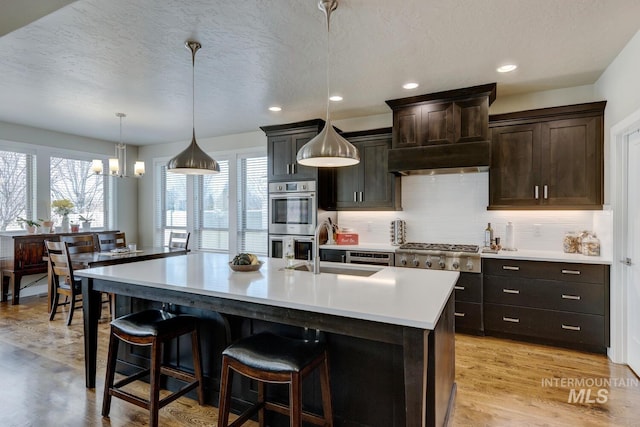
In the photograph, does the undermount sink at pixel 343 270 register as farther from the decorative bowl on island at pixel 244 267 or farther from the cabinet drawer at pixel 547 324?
the cabinet drawer at pixel 547 324

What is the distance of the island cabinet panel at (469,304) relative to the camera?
3611 mm

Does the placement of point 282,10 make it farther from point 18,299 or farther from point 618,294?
point 18,299

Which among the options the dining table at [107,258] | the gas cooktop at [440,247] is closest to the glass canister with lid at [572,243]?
the gas cooktop at [440,247]

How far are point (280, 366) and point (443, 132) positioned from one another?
305cm

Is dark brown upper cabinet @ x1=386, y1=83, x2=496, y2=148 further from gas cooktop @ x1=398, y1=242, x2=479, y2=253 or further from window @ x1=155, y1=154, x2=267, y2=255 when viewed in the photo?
window @ x1=155, y1=154, x2=267, y2=255

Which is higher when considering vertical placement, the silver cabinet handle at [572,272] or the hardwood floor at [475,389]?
the silver cabinet handle at [572,272]

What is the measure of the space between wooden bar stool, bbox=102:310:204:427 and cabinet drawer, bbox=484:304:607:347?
9.44 ft

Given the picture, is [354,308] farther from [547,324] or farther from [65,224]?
[65,224]

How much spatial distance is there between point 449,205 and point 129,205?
19.4ft

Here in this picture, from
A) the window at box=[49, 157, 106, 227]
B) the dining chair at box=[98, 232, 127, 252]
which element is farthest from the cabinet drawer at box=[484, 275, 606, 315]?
the window at box=[49, 157, 106, 227]

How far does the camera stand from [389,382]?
5.97 ft

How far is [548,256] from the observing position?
337cm

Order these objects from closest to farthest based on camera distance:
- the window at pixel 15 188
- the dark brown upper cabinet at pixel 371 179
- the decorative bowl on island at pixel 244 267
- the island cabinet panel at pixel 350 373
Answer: the island cabinet panel at pixel 350 373 < the decorative bowl on island at pixel 244 267 < the dark brown upper cabinet at pixel 371 179 < the window at pixel 15 188

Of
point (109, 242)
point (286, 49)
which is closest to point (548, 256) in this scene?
point (286, 49)
